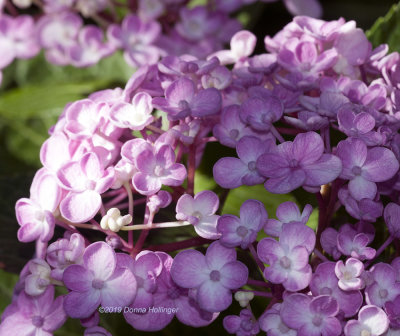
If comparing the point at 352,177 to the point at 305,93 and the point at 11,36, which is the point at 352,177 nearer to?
the point at 305,93

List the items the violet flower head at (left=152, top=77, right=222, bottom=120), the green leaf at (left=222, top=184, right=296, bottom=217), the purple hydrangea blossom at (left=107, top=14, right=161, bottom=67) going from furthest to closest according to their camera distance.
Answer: the purple hydrangea blossom at (left=107, top=14, right=161, bottom=67) < the green leaf at (left=222, top=184, right=296, bottom=217) < the violet flower head at (left=152, top=77, right=222, bottom=120)

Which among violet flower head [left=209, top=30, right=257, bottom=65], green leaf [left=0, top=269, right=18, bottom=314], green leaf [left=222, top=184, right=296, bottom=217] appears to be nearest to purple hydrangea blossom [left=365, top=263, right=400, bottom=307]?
green leaf [left=222, top=184, right=296, bottom=217]

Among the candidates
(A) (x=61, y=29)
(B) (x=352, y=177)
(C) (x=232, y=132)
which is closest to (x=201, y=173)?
(C) (x=232, y=132)

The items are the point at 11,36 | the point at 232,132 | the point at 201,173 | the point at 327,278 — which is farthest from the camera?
the point at 11,36

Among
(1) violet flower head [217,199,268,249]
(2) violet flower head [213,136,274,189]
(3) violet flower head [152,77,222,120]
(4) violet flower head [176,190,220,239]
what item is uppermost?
(3) violet flower head [152,77,222,120]

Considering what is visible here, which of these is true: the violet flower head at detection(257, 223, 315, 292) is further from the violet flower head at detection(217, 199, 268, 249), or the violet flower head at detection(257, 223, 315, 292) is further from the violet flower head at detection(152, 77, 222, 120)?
the violet flower head at detection(152, 77, 222, 120)

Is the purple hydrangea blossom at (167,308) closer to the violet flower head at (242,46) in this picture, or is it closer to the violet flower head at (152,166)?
the violet flower head at (152,166)

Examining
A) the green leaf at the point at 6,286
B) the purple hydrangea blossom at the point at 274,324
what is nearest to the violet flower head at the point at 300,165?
the purple hydrangea blossom at the point at 274,324

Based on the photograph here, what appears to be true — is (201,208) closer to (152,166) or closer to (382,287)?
(152,166)
